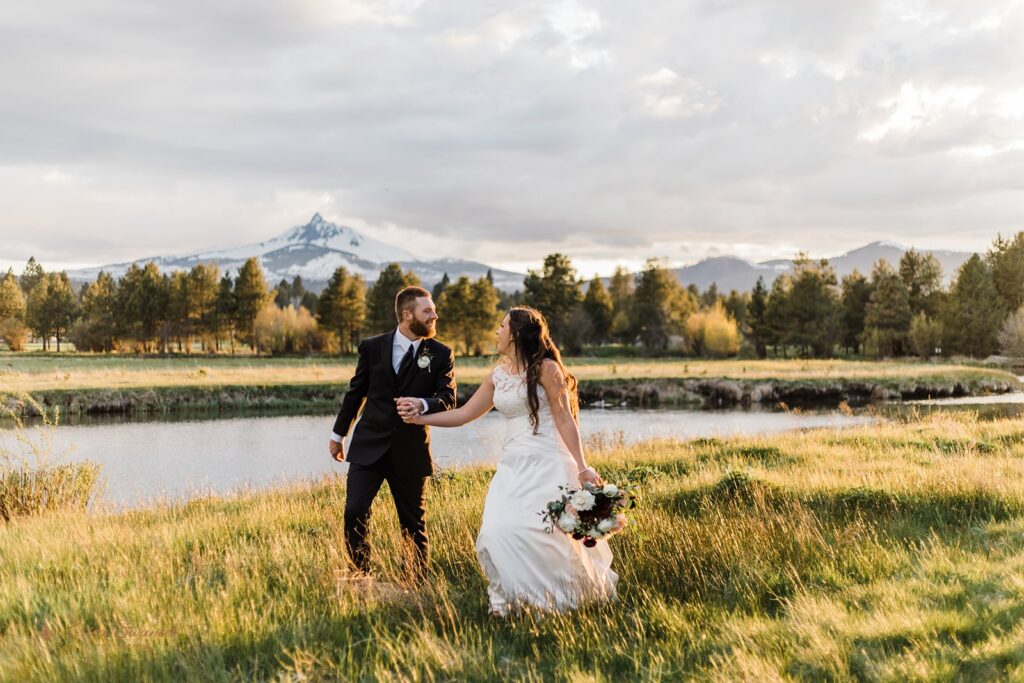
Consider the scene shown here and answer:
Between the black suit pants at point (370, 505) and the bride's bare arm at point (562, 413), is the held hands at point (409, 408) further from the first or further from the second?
the bride's bare arm at point (562, 413)

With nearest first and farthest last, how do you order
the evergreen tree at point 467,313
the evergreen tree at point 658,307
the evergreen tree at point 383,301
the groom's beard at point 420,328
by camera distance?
1. the groom's beard at point 420,328
2. the evergreen tree at point 467,313
3. the evergreen tree at point 383,301
4. the evergreen tree at point 658,307

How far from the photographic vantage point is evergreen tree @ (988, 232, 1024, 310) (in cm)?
7288

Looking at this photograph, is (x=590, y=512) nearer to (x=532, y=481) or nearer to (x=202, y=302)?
(x=532, y=481)

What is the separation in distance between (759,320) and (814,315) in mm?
8710

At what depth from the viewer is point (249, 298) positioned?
3196 inches

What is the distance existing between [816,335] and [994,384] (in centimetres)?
3285

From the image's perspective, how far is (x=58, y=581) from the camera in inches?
256

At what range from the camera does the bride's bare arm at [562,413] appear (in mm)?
5945

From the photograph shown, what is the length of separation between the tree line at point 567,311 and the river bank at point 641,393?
946 inches

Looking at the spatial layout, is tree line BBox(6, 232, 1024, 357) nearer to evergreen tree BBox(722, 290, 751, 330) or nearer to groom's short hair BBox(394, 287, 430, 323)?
evergreen tree BBox(722, 290, 751, 330)

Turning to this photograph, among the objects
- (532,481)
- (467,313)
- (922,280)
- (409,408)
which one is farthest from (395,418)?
(922,280)

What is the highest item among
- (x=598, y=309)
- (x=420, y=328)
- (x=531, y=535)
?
(x=598, y=309)

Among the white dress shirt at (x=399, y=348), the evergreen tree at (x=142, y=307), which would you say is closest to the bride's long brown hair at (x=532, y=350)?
the white dress shirt at (x=399, y=348)

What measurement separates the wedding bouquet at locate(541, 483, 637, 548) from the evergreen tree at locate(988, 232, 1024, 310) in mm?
79412
